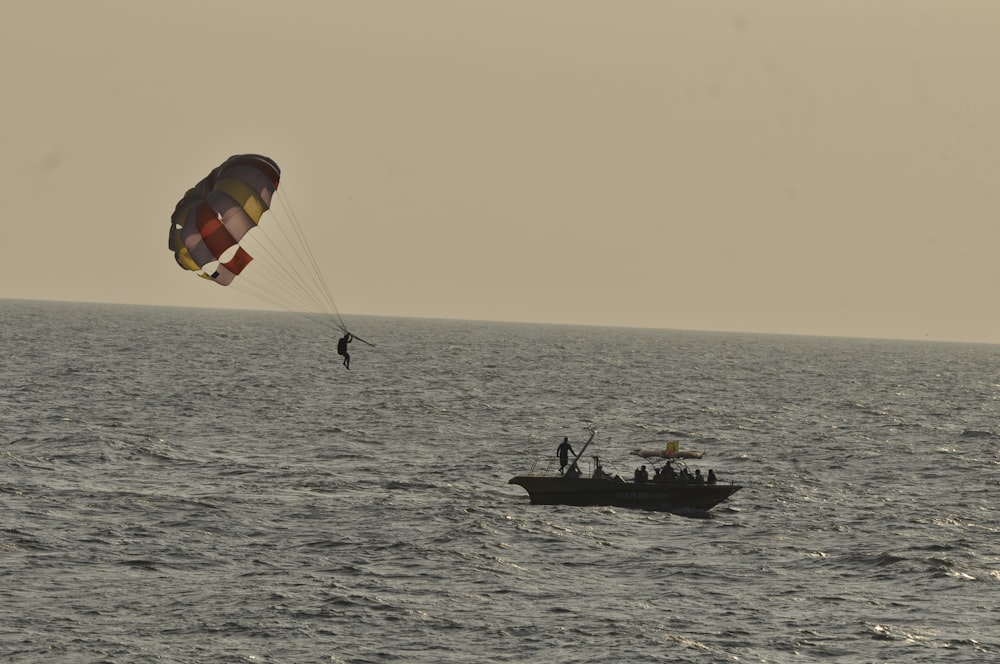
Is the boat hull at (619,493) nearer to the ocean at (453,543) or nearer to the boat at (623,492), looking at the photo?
the boat at (623,492)

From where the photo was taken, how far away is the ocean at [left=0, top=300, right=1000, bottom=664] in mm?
31344

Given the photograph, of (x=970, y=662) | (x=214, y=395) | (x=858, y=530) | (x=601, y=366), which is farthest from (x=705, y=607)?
(x=601, y=366)

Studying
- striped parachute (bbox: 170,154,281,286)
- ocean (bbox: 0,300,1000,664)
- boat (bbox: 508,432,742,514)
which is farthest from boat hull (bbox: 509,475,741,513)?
striped parachute (bbox: 170,154,281,286)

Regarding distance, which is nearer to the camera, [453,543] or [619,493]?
[453,543]

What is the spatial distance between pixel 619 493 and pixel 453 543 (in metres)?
9.83

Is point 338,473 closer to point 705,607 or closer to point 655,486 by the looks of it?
point 655,486

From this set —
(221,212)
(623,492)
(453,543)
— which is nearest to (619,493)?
(623,492)

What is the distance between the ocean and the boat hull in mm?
586

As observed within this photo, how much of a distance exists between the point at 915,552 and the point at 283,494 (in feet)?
76.0

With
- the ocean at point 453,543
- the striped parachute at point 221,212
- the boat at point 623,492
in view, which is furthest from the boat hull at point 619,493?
A: the striped parachute at point 221,212

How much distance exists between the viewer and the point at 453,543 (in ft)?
138

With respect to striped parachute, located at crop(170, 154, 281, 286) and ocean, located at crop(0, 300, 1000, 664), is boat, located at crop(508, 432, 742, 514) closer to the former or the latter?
ocean, located at crop(0, 300, 1000, 664)

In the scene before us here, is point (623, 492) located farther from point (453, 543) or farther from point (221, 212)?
point (221, 212)

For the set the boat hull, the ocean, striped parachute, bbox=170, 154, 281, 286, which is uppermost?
striped parachute, bbox=170, 154, 281, 286
